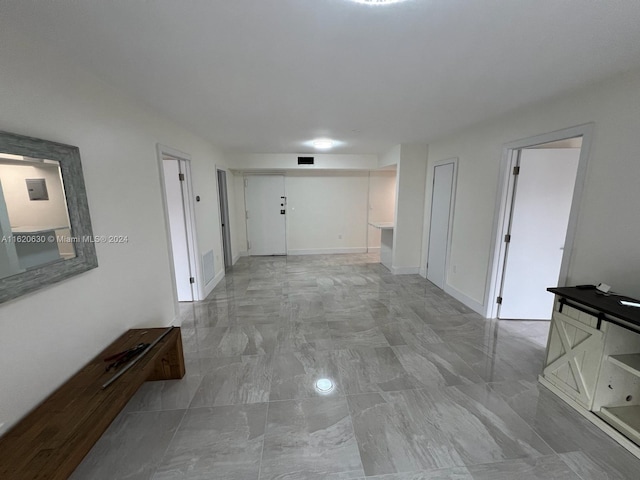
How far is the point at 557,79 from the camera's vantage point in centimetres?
188

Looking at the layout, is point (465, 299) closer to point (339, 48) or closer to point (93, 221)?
point (339, 48)

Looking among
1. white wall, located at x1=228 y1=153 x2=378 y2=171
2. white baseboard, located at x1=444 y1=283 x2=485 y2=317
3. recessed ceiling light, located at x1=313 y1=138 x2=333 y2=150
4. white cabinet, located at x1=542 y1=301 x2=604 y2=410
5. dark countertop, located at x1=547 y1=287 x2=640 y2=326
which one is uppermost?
recessed ceiling light, located at x1=313 y1=138 x2=333 y2=150

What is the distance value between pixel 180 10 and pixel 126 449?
2433 millimetres

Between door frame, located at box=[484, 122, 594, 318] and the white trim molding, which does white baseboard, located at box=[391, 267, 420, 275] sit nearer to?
the white trim molding

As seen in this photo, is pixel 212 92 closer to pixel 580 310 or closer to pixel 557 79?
pixel 557 79

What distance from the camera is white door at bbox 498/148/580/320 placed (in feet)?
9.16

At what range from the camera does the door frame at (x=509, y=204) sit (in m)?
2.08

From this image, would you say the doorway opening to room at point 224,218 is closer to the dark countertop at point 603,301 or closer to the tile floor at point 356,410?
the tile floor at point 356,410

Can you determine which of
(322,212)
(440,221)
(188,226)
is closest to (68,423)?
(188,226)

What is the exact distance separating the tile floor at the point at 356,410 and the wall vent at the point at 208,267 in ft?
2.96

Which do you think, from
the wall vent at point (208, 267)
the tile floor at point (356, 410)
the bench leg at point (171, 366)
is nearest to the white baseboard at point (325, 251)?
the wall vent at point (208, 267)

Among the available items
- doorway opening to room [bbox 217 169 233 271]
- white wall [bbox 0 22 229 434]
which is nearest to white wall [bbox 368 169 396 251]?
doorway opening to room [bbox 217 169 233 271]

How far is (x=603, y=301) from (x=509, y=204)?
147 centimetres

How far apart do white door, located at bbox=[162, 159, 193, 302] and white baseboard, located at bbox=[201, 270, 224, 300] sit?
224 millimetres
